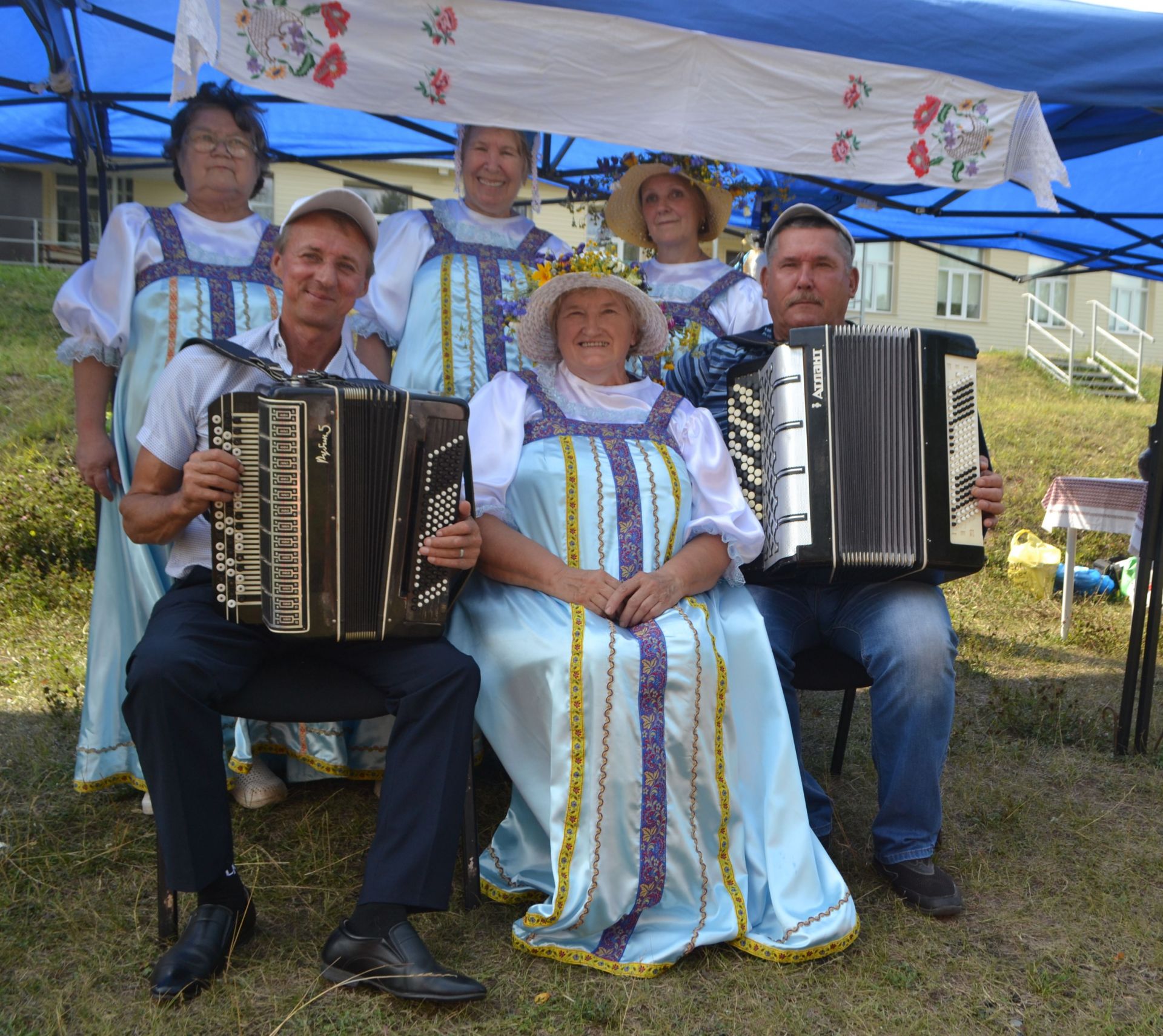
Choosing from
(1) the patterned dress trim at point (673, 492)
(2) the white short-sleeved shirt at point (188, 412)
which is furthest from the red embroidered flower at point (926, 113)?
(2) the white short-sleeved shirt at point (188, 412)

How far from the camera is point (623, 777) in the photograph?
2.45m

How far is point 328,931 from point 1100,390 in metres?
15.8

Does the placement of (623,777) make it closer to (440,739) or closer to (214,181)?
(440,739)

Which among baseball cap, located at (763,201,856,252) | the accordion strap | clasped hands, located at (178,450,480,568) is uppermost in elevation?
baseball cap, located at (763,201,856,252)

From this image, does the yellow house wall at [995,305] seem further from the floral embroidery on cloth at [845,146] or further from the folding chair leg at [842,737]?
the floral embroidery on cloth at [845,146]

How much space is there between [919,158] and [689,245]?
96cm

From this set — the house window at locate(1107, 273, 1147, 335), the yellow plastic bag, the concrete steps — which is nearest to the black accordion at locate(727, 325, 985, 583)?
the yellow plastic bag

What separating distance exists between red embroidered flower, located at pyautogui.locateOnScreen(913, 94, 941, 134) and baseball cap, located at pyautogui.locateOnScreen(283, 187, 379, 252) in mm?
1528

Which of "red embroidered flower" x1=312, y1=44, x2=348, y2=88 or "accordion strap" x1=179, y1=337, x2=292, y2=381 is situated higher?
"red embroidered flower" x1=312, y1=44, x2=348, y2=88

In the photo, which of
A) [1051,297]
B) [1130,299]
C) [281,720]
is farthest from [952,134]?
[1130,299]

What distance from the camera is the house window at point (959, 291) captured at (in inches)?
782

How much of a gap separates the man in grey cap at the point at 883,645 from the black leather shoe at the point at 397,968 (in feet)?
3.42

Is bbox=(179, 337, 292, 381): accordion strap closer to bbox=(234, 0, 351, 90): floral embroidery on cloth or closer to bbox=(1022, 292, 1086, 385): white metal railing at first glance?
bbox=(234, 0, 351, 90): floral embroidery on cloth

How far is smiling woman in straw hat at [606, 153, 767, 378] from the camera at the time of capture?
3.60 meters
